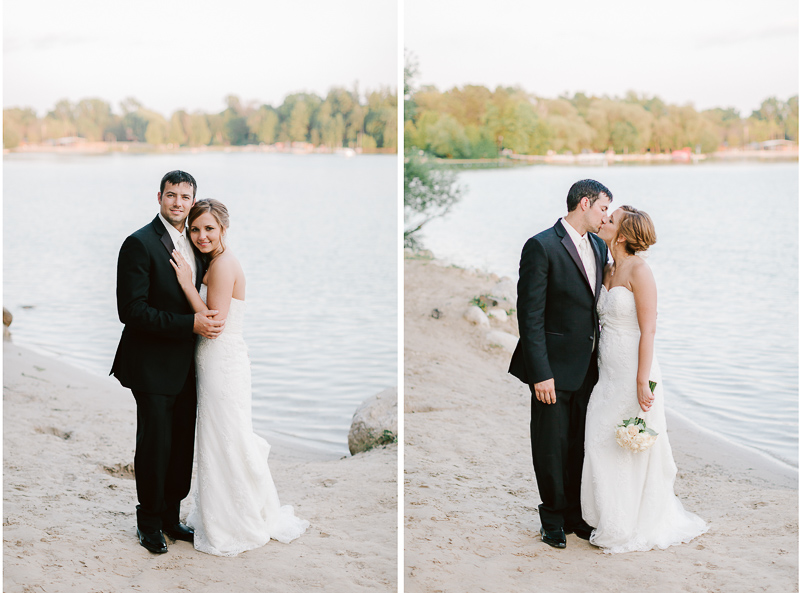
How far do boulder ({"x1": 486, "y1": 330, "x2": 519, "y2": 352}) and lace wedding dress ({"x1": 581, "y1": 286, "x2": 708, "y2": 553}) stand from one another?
4.41m

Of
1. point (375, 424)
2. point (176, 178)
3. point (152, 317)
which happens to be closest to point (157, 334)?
point (152, 317)

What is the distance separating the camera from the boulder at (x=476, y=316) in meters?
8.72

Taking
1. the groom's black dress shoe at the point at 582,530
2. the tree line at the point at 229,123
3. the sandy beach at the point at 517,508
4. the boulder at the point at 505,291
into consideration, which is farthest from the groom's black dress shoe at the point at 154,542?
the tree line at the point at 229,123

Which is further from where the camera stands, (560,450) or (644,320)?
(560,450)

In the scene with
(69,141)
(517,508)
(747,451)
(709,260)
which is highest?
(69,141)

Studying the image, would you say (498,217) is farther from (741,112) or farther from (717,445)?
(717,445)

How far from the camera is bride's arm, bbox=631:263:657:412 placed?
140 inches

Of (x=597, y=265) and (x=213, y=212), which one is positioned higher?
(x=213, y=212)

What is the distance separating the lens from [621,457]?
11.9ft

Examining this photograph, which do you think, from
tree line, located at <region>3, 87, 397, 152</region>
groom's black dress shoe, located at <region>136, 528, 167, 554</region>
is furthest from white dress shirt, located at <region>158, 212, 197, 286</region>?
tree line, located at <region>3, 87, 397, 152</region>

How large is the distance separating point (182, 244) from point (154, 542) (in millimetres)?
1306

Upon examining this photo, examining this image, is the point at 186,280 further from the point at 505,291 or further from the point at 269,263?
the point at 269,263

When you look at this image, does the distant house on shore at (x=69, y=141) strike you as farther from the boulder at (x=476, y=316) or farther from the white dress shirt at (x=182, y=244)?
the white dress shirt at (x=182, y=244)

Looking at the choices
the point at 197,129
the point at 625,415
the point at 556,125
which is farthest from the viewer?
the point at 197,129
